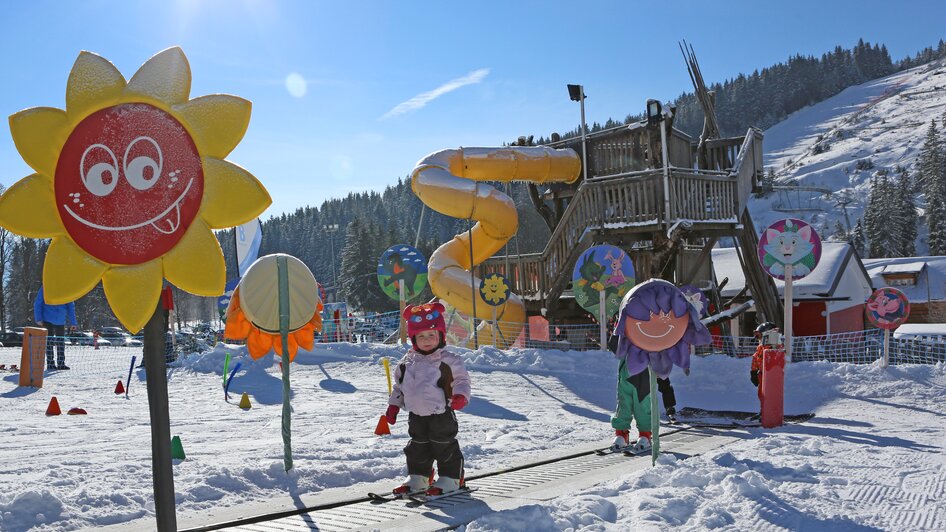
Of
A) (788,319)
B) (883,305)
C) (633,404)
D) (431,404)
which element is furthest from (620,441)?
(883,305)

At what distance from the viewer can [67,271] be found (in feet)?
12.5

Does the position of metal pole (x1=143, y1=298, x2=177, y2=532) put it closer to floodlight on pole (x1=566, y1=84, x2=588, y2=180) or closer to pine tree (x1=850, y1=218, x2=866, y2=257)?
floodlight on pole (x1=566, y1=84, x2=588, y2=180)

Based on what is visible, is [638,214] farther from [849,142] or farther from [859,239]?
[849,142]

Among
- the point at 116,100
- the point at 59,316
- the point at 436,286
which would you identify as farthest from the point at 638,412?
the point at 59,316

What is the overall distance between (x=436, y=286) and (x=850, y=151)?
441ft

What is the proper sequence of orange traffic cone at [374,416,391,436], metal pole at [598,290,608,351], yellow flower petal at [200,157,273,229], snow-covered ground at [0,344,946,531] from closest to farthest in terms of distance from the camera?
yellow flower petal at [200,157,273,229]
snow-covered ground at [0,344,946,531]
orange traffic cone at [374,416,391,436]
metal pole at [598,290,608,351]

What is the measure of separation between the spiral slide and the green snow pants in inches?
385

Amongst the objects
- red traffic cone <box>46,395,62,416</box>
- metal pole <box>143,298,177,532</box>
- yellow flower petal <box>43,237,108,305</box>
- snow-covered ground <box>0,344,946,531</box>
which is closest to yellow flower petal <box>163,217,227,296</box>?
metal pole <box>143,298,177,532</box>

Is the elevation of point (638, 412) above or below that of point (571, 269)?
below

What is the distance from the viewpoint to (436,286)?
18969 mm

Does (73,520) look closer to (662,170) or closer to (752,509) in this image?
(752,509)

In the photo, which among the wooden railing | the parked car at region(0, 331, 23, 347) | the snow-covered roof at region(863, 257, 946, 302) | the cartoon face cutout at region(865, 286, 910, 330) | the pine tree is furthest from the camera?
the pine tree

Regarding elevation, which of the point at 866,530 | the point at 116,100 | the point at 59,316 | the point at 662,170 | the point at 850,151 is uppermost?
the point at 850,151

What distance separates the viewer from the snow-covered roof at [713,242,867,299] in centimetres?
2525
